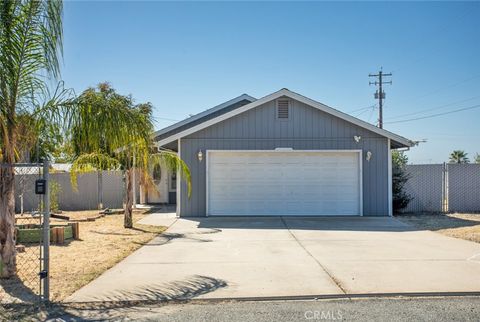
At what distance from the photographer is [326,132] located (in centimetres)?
1559

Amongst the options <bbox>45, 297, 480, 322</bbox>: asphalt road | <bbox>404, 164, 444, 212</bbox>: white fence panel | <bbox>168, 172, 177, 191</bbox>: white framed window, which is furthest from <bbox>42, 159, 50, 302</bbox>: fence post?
<bbox>168, 172, 177, 191</bbox>: white framed window

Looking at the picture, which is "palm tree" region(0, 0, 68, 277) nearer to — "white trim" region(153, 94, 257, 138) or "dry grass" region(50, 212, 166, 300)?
"dry grass" region(50, 212, 166, 300)

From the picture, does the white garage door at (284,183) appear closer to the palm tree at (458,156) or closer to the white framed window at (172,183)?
the white framed window at (172,183)

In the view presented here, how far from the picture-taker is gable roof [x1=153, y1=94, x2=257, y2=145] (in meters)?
20.8

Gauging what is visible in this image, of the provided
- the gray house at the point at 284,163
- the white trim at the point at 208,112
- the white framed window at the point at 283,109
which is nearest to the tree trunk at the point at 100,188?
the white trim at the point at 208,112

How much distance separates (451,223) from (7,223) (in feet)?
40.2

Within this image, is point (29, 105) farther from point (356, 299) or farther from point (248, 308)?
point (356, 299)

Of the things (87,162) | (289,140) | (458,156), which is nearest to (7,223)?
(87,162)

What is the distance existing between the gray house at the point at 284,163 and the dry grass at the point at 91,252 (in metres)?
3.21

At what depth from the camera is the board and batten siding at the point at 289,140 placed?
15.5m

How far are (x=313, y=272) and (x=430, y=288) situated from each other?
1772 millimetres

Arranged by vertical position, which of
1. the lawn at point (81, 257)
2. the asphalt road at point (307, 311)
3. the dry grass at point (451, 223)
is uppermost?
the dry grass at point (451, 223)

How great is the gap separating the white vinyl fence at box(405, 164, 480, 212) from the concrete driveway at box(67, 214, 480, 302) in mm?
4942

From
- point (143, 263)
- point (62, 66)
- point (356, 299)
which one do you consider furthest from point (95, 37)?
point (356, 299)
